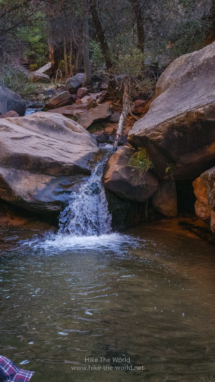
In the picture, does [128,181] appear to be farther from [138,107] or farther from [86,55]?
[86,55]

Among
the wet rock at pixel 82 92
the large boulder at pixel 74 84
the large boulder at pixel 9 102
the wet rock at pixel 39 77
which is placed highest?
the wet rock at pixel 39 77

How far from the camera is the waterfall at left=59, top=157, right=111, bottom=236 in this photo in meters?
6.81

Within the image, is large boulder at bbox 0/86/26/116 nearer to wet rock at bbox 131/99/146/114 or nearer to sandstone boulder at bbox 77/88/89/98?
sandstone boulder at bbox 77/88/89/98

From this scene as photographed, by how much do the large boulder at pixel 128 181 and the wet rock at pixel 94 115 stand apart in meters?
4.52

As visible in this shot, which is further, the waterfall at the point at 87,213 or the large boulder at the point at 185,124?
the waterfall at the point at 87,213

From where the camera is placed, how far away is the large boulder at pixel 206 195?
5082 millimetres

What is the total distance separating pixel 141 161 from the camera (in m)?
6.86

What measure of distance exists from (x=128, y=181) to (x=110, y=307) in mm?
3916

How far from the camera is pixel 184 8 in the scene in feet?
37.3

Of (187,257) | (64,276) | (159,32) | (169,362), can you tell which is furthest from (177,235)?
(159,32)

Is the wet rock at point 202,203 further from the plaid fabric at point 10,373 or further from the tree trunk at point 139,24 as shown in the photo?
the tree trunk at point 139,24

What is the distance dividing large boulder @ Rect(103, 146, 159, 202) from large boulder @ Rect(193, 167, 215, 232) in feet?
4.46

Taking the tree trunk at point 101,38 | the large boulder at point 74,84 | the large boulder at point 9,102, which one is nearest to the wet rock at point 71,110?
the large boulder at point 9,102

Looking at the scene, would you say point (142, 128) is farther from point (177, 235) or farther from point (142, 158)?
point (177, 235)
